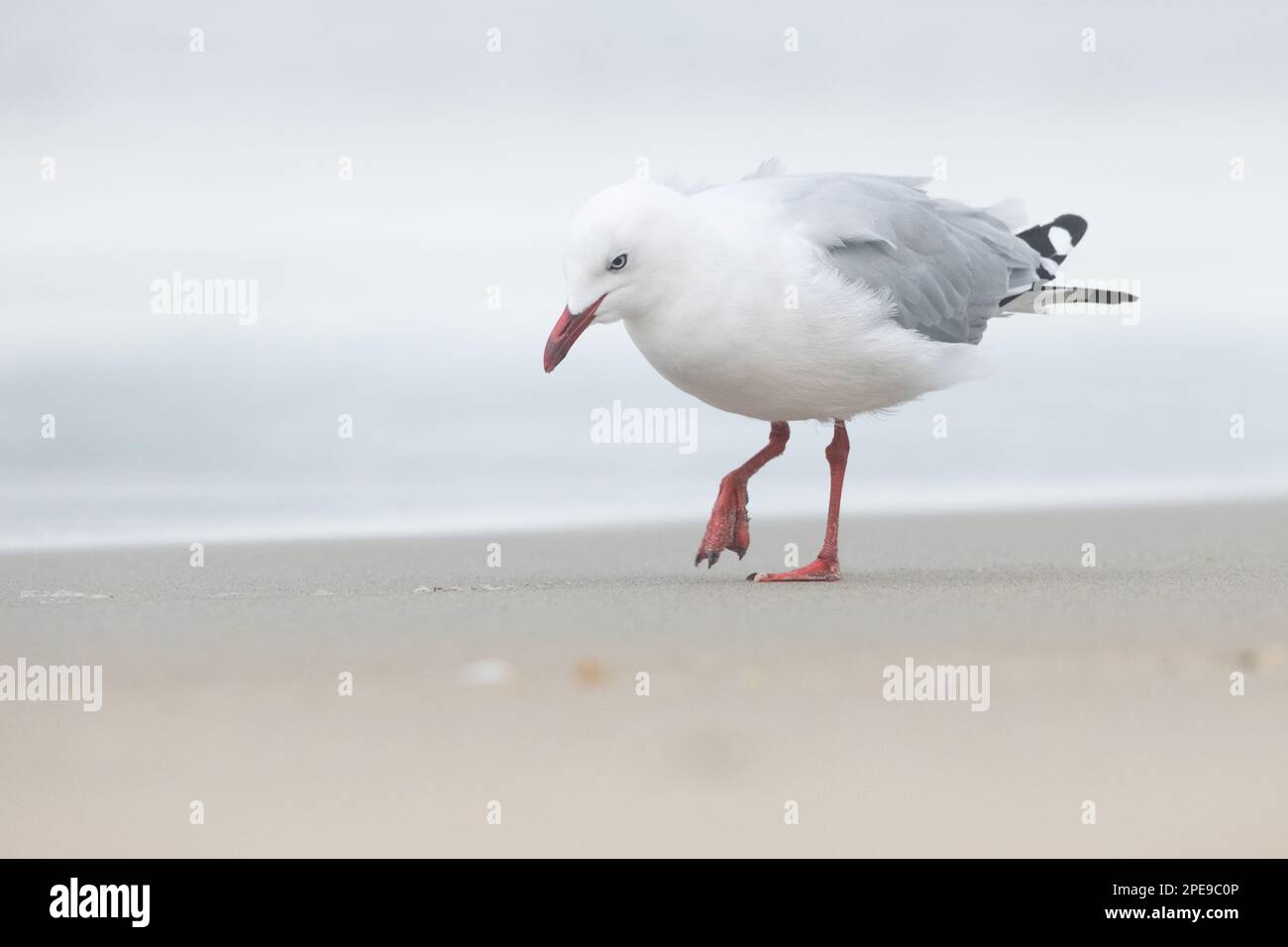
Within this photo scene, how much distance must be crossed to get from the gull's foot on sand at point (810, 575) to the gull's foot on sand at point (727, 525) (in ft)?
1.06

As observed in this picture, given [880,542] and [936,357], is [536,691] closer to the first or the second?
[936,357]

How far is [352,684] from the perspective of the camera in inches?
195

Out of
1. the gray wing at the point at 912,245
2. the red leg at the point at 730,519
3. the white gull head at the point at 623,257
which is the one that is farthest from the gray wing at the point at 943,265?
the red leg at the point at 730,519

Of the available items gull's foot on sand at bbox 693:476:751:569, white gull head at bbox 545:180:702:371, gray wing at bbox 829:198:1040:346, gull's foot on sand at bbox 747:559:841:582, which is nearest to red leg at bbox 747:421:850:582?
gull's foot on sand at bbox 747:559:841:582

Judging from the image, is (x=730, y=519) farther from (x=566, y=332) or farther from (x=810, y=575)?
(x=566, y=332)

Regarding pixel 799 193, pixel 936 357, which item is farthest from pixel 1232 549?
pixel 799 193

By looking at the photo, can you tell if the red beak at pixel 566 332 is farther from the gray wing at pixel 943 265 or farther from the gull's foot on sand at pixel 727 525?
the gull's foot on sand at pixel 727 525

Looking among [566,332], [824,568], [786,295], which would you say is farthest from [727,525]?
[566,332]

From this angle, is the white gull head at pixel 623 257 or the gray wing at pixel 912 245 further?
the gray wing at pixel 912 245

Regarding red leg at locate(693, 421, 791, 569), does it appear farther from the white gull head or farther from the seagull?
the white gull head

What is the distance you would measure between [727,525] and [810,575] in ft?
1.75

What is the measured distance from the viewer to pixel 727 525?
7.37 m

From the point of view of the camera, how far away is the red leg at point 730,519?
732 centimetres

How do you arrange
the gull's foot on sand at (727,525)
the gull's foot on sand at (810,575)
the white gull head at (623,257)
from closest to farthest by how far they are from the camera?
the white gull head at (623,257) < the gull's foot on sand at (810,575) < the gull's foot on sand at (727,525)
